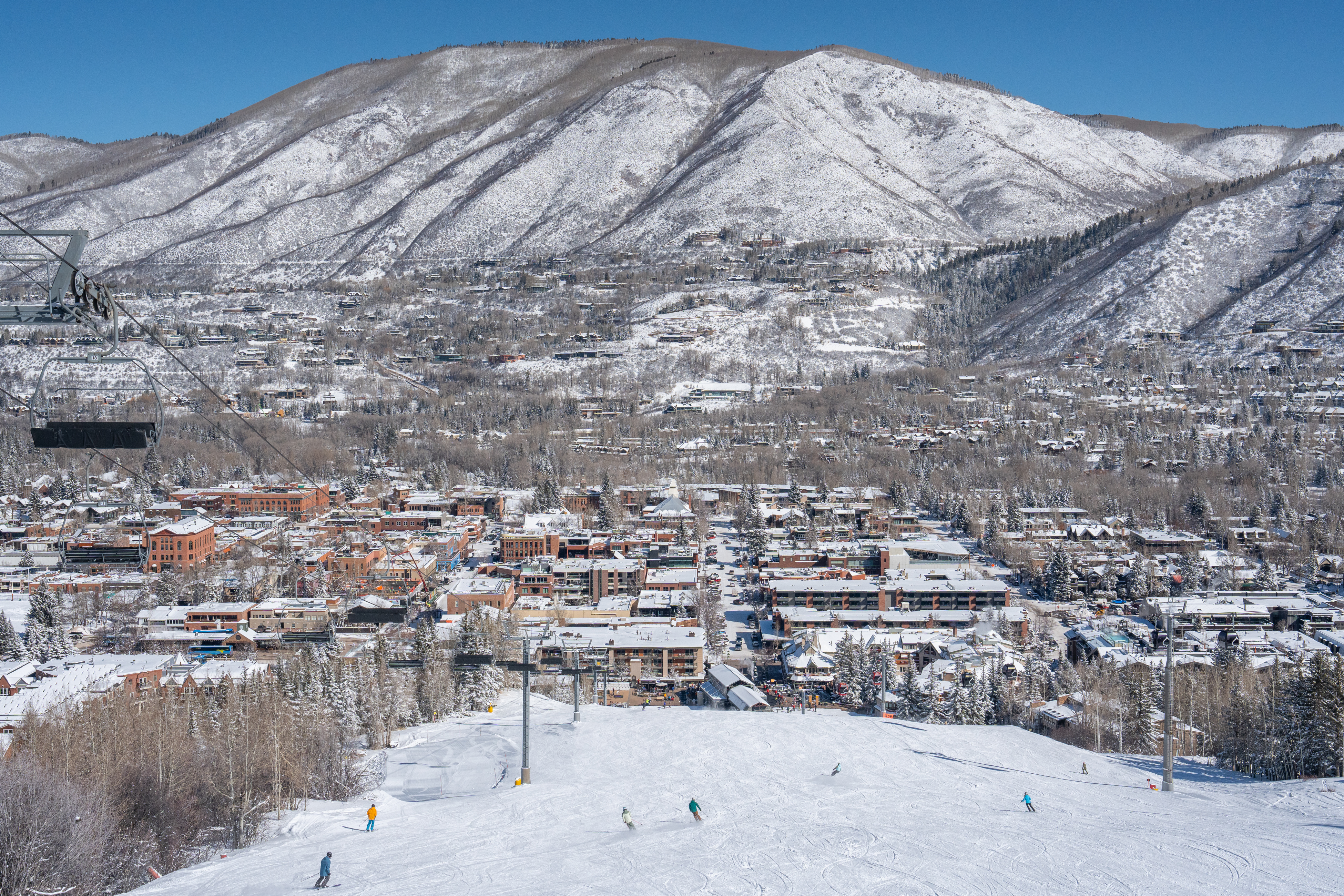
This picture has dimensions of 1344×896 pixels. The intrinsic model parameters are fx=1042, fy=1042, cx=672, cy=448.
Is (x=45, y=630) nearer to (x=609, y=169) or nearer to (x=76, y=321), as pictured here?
(x=76, y=321)

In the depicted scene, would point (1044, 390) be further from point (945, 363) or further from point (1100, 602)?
point (1100, 602)

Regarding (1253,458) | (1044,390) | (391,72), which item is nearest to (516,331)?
(1044,390)

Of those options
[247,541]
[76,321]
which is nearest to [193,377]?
[247,541]

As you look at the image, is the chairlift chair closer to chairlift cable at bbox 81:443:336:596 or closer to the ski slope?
the ski slope

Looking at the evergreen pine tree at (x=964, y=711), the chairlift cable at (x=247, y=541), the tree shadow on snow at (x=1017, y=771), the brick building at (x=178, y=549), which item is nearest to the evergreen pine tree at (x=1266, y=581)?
the evergreen pine tree at (x=964, y=711)

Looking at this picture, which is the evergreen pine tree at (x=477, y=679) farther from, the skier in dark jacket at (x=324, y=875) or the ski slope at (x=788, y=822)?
the skier in dark jacket at (x=324, y=875)
